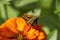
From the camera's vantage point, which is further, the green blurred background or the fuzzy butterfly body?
the green blurred background

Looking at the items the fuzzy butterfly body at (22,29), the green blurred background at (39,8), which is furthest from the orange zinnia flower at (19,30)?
the green blurred background at (39,8)

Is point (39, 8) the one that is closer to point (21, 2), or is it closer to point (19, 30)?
point (21, 2)

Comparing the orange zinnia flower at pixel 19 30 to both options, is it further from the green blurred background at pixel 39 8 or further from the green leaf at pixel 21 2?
the green leaf at pixel 21 2

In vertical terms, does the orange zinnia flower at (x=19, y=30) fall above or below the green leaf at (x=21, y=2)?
above

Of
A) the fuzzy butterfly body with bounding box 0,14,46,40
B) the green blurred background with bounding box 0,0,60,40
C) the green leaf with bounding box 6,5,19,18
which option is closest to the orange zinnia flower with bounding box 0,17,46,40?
the fuzzy butterfly body with bounding box 0,14,46,40

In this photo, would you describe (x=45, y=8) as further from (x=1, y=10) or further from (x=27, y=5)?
(x=1, y=10)

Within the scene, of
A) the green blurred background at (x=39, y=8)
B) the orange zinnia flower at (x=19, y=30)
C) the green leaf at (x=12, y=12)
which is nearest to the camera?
the orange zinnia flower at (x=19, y=30)

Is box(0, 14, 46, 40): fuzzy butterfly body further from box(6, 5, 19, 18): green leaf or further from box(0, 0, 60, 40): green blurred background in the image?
box(6, 5, 19, 18): green leaf

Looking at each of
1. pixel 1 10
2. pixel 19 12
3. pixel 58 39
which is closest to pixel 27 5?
pixel 19 12

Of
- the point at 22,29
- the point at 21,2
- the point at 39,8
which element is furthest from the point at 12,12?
the point at 22,29
